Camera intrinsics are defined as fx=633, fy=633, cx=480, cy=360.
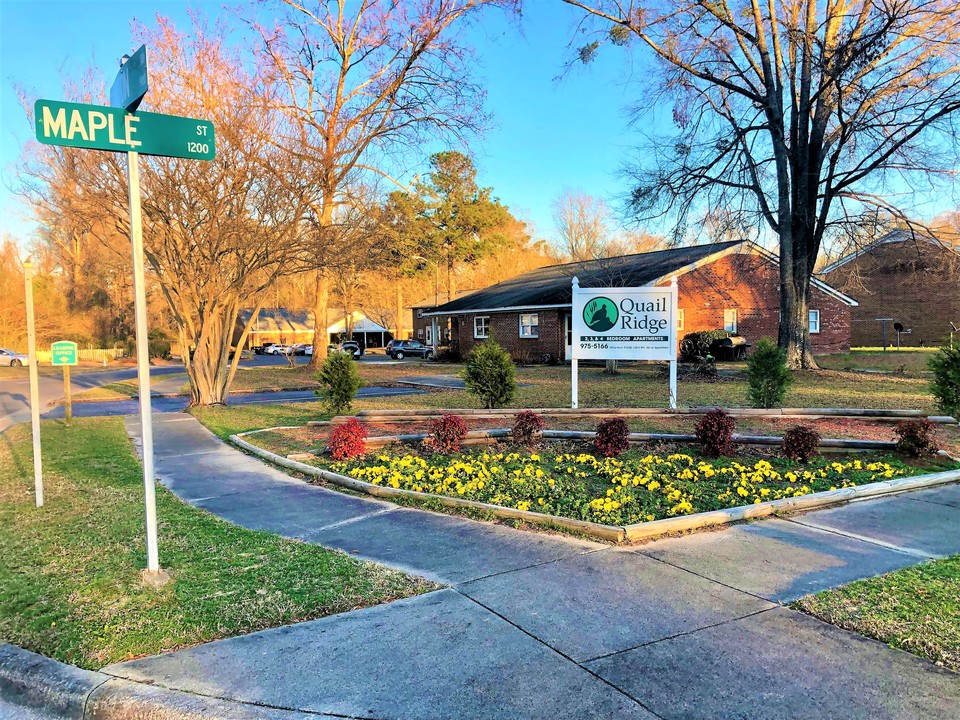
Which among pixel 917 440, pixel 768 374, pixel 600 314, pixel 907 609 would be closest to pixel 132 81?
pixel 907 609

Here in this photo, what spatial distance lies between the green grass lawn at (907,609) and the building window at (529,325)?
26122mm

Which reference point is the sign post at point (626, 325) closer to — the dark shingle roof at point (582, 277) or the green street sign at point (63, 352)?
the green street sign at point (63, 352)

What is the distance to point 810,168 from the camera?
19.2 meters

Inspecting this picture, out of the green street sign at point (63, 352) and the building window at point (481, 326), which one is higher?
the building window at point (481, 326)

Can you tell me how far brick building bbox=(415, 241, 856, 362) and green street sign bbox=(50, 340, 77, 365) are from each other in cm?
1951

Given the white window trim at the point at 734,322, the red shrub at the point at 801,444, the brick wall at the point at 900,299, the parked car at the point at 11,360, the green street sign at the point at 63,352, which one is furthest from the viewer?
the parked car at the point at 11,360

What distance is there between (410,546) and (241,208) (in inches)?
470

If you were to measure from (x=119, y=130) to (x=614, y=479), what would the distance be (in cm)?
539

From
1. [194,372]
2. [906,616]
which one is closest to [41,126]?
[906,616]

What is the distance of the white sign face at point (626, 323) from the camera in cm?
1173

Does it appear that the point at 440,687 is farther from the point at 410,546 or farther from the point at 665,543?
the point at 665,543

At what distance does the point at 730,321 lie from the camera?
29109 millimetres

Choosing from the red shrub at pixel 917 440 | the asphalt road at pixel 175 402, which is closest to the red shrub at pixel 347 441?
the red shrub at pixel 917 440

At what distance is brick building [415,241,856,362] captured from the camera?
90.5 ft
